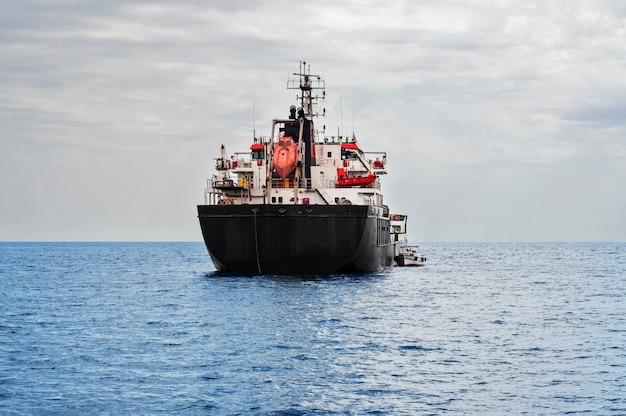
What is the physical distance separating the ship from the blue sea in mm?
1915

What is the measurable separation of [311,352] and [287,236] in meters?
23.9

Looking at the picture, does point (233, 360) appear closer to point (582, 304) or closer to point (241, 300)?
point (241, 300)

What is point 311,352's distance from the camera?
101ft

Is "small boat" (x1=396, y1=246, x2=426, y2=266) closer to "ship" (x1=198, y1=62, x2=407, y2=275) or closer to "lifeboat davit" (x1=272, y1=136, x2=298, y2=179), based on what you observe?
"ship" (x1=198, y1=62, x2=407, y2=275)

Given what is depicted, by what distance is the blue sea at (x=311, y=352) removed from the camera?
77.3ft

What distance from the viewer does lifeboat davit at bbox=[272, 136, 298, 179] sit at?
6025cm

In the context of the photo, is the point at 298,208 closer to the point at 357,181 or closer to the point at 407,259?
the point at 357,181

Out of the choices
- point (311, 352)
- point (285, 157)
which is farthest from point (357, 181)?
point (311, 352)

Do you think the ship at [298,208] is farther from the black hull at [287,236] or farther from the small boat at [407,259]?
the small boat at [407,259]

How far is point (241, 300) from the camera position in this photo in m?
46.0

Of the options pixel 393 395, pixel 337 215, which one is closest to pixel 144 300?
pixel 337 215

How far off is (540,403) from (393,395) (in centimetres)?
414

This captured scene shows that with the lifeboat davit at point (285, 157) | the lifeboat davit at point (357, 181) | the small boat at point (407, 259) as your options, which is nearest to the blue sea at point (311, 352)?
the lifeboat davit at point (285, 157)

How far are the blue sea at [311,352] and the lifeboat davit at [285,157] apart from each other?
8867 mm
